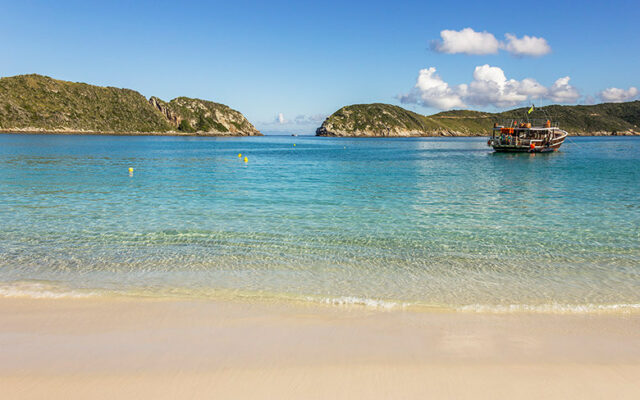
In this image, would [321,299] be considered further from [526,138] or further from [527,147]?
[526,138]

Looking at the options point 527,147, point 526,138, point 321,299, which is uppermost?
point 526,138

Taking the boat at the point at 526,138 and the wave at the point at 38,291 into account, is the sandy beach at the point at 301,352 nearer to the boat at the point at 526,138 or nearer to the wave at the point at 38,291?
the wave at the point at 38,291

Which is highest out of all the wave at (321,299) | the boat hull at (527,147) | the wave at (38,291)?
the boat hull at (527,147)

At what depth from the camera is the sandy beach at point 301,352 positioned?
4621 mm

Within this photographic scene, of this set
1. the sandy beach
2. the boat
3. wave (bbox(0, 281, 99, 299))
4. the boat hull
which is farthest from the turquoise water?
the boat

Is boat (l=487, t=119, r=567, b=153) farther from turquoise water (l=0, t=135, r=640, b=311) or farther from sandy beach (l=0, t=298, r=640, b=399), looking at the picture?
sandy beach (l=0, t=298, r=640, b=399)

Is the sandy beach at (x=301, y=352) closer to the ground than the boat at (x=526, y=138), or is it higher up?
closer to the ground

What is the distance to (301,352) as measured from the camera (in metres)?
5.52

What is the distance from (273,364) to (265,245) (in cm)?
673

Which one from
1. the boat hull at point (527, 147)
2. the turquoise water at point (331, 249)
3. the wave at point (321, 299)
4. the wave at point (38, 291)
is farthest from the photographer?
the boat hull at point (527, 147)

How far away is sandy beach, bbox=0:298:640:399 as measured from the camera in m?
4.62

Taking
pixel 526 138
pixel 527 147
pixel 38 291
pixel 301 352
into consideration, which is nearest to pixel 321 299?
pixel 301 352

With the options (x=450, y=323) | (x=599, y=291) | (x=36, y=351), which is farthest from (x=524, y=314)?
(x=36, y=351)

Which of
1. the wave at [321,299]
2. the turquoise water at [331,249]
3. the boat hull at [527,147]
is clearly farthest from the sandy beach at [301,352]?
the boat hull at [527,147]
